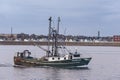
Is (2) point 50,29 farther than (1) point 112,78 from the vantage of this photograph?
Yes

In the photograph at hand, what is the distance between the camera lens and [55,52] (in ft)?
359

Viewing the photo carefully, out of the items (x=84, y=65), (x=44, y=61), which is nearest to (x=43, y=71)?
(x=44, y=61)

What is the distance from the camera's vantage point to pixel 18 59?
111500 mm

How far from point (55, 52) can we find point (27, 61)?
5.68 meters

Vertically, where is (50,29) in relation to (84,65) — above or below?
above

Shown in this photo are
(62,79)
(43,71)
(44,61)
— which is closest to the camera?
(62,79)

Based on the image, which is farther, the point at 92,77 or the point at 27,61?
the point at 27,61

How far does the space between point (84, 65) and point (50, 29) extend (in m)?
10.4

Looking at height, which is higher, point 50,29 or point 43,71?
point 50,29

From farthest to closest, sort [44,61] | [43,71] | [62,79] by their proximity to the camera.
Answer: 1. [44,61]
2. [43,71]
3. [62,79]

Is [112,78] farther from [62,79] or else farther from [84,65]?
[84,65]

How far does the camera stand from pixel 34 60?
110 metres

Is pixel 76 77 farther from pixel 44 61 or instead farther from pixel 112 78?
pixel 44 61

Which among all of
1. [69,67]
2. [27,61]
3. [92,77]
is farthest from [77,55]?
[92,77]
